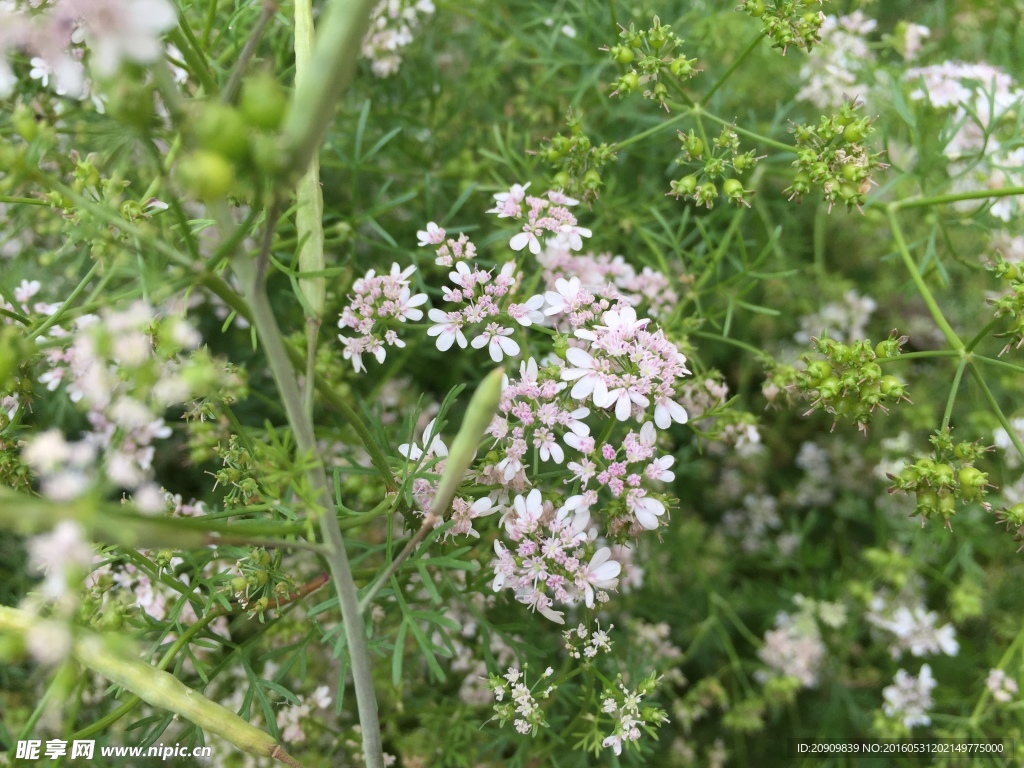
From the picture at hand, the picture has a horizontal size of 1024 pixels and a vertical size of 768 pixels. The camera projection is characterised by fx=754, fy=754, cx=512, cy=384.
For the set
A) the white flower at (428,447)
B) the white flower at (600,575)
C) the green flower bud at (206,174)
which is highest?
the green flower bud at (206,174)

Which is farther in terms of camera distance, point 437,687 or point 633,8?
point 633,8

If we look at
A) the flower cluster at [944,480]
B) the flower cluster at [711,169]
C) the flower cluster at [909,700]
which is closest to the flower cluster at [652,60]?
the flower cluster at [711,169]

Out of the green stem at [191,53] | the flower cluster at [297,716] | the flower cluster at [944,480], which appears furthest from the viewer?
the flower cluster at [297,716]

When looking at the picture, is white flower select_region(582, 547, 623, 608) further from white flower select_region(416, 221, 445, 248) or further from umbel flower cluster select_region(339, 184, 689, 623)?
white flower select_region(416, 221, 445, 248)

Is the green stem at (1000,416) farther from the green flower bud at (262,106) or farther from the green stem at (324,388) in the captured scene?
the green flower bud at (262,106)

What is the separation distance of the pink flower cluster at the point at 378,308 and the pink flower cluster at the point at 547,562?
495 mm

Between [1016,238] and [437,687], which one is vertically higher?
[1016,238]

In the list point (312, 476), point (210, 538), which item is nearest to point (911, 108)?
point (312, 476)

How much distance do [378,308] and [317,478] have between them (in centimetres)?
64

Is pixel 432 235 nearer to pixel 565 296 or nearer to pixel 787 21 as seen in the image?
pixel 565 296

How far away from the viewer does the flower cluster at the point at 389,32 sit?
7.86 ft

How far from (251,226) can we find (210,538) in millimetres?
413

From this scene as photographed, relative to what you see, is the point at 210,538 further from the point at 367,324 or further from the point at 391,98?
the point at 391,98

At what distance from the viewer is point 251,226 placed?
1.01 m
